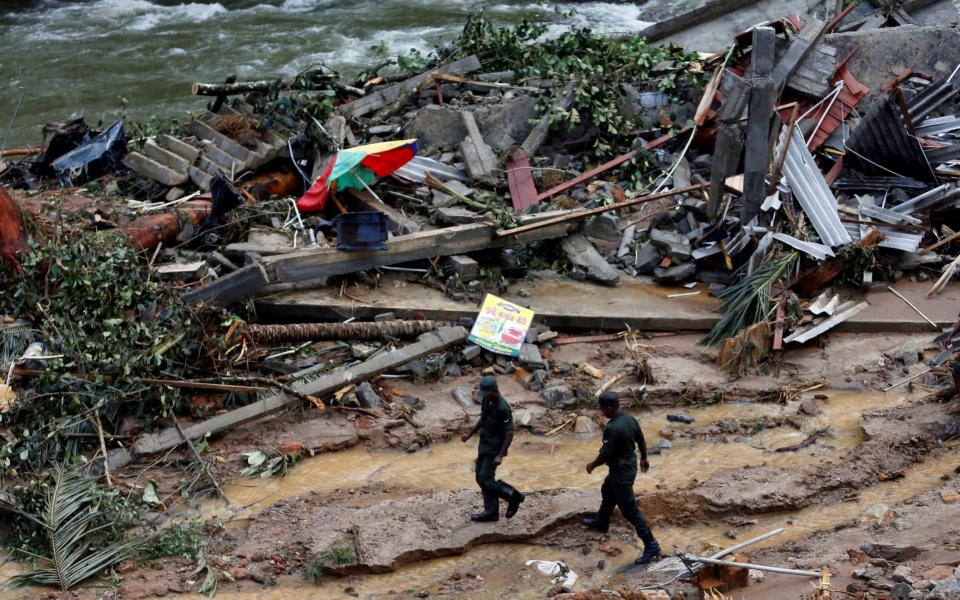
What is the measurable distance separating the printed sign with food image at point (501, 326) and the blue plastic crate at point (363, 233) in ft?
3.82

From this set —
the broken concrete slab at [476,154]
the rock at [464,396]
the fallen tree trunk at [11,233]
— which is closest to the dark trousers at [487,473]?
the rock at [464,396]

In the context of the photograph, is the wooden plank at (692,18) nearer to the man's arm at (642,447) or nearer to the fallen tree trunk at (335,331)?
the fallen tree trunk at (335,331)

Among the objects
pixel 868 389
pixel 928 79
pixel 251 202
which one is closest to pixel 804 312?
pixel 868 389

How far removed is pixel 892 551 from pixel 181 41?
58.3ft

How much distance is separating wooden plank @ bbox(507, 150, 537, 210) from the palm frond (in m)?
2.53

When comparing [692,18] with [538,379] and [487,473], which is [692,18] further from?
[487,473]

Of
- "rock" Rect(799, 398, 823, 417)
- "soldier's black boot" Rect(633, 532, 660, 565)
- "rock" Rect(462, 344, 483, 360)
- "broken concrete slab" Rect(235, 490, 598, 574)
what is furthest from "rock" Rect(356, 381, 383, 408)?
"rock" Rect(799, 398, 823, 417)

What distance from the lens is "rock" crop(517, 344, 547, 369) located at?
964 centimetres

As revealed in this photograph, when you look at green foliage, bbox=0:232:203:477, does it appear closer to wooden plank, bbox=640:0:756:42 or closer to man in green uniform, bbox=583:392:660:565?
man in green uniform, bbox=583:392:660:565

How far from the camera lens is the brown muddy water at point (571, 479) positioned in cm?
707

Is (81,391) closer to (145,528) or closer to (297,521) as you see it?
(145,528)

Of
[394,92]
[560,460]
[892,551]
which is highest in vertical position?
[394,92]

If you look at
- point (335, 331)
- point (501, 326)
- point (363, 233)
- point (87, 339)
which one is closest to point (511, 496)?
point (501, 326)

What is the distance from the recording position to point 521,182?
38.5ft
